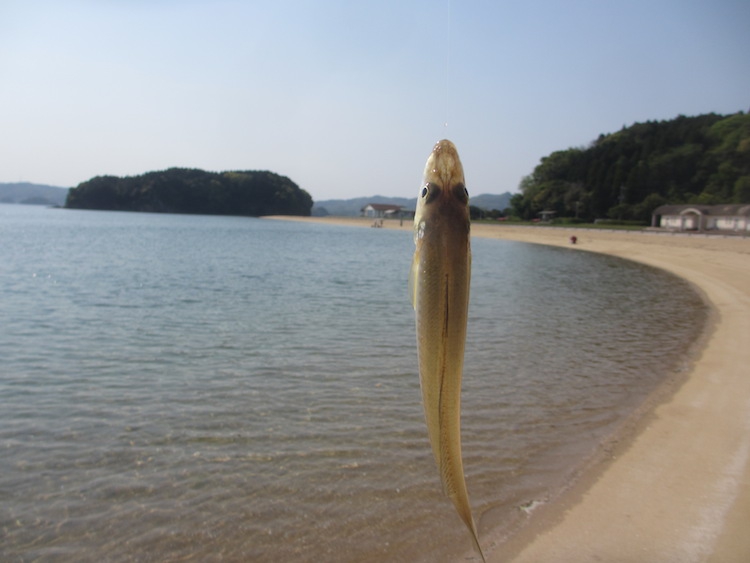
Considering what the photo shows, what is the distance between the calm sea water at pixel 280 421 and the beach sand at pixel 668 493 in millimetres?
417

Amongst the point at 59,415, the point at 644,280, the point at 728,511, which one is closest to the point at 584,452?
the point at 728,511

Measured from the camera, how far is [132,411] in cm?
877

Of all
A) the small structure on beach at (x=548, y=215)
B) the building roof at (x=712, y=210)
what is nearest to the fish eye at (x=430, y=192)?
the building roof at (x=712, y=210)

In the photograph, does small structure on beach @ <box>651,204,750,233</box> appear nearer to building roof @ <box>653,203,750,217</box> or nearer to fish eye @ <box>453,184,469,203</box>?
building roof @ <box>653,203,750,217</box>

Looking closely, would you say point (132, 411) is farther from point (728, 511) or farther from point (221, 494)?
point (728, 511)

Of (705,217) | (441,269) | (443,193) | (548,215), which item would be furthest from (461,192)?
(548,215)

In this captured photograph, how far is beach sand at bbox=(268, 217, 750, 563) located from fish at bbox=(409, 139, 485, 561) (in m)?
3.49

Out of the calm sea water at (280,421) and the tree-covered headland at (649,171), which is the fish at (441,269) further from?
the tree-covered headland at (649,171)

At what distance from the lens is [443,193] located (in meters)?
1.98

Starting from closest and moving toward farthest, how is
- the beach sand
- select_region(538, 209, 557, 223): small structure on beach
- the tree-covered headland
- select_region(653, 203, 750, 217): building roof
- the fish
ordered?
1. the fish
2. the beach sand
3. select_region(653, 203, 750, 217): building roof
4. the tree-covered headland
5. select_region(538, 209, 557, 223): small structure on beach

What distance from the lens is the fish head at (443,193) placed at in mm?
1971

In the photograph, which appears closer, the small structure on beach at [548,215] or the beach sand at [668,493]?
the beach sand at [668,493]

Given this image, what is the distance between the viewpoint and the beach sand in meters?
4.83

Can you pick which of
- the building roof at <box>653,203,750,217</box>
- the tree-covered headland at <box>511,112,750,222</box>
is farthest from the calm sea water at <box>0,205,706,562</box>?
the tree-covered headland at <box>511,112,750,222</box>
